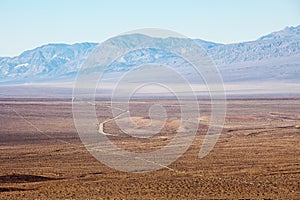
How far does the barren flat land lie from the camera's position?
2314cm

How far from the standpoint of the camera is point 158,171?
29406 millimetres

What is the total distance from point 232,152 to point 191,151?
292 centimetres

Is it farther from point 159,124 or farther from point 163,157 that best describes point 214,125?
point 163,157

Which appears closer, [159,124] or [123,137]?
[123,137]

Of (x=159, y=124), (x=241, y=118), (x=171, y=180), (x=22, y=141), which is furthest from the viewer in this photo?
(x=241, y=118)

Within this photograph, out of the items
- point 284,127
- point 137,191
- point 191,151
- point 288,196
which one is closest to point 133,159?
point 191,151

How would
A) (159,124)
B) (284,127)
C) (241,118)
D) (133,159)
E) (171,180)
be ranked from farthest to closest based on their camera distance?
(241,118), (159,124), (284,127), (133,159), (171,180)

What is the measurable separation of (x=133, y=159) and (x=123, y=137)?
586 inches

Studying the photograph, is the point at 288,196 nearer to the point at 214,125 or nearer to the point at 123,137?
the point at 123,137

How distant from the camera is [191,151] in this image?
3856 centimetres

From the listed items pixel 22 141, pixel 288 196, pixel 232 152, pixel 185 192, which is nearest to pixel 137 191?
pixel 185 192

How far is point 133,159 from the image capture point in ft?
113

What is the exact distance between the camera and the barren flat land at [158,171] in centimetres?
2314

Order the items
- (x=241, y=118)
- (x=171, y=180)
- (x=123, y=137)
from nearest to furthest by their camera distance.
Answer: (x=171, y=180) → (x=123, y=137) → (x=241, y=118)
